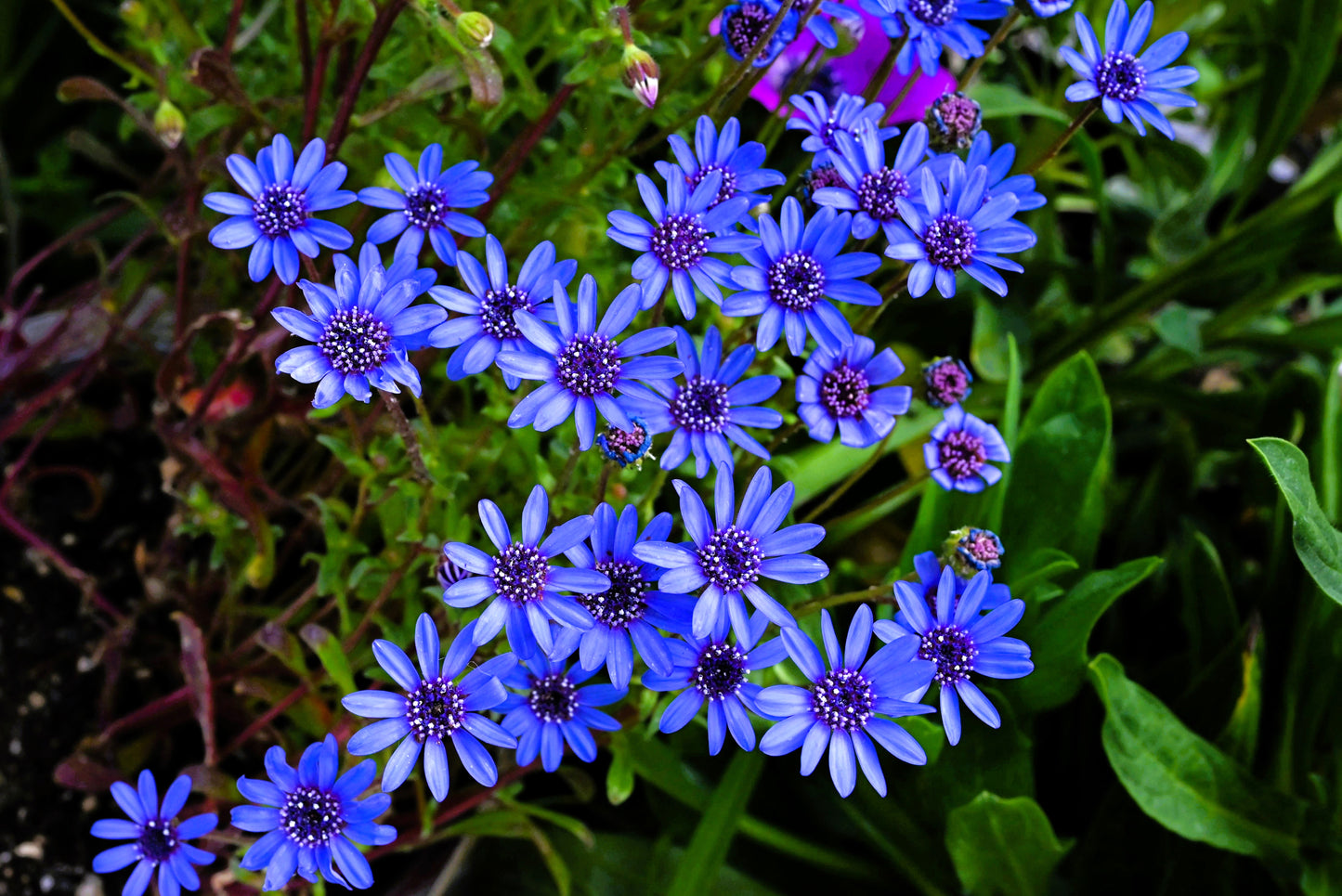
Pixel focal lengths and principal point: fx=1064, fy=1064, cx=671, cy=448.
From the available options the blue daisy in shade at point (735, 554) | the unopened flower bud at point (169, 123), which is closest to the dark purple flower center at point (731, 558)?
the blue daisy in shade at point (735, 554)

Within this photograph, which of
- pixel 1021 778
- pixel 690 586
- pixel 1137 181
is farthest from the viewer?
pixel 1137 181

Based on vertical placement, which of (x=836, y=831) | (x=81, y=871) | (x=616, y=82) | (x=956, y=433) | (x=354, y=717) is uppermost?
(x=616, y=82)

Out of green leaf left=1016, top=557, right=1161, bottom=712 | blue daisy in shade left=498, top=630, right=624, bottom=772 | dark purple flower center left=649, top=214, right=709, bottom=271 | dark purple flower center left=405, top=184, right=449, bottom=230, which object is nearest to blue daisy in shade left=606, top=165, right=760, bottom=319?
dark purple flower center left=649, top=214, right=709, bottom=271

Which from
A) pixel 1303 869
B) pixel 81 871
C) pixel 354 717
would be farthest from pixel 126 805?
pixel 1303 869

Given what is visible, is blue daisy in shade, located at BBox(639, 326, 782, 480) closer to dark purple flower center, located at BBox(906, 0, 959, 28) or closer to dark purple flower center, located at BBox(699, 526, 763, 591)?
dark purple flower center, located at BBox(699, 526, 763, 591)

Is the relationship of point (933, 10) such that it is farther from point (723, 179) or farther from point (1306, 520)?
point (1306, 520)

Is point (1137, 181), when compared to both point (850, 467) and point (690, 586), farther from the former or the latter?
point (690, 586)
